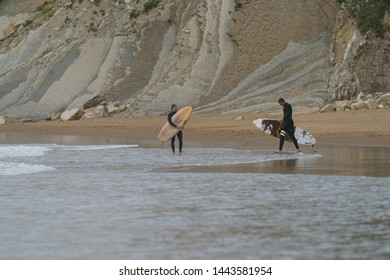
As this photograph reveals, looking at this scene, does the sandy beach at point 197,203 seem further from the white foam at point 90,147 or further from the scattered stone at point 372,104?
the scattered stone at point 372,104

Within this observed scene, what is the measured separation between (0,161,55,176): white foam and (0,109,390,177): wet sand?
2.95 metres

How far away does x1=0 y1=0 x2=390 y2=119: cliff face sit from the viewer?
4428 cm

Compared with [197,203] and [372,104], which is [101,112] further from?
[197,203]

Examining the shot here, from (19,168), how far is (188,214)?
28.0ft

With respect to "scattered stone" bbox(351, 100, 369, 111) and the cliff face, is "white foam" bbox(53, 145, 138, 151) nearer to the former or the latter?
"scattered stone" bbox(351, 100, 369, 111)

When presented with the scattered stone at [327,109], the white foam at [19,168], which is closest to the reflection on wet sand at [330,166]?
the white foam at [19,168]

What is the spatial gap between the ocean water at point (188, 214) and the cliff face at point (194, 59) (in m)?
24.3

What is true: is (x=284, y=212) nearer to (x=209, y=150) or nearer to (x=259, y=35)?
(x=209, y=150)

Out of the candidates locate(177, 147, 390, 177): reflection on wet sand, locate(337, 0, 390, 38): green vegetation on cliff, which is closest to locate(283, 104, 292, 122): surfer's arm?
locate(177, 147, 390, 177): reflection on wet sand

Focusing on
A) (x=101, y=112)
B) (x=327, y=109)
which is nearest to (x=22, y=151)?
(x=327, y=109)

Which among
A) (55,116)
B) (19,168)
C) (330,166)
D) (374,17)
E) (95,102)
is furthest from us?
(95,102)

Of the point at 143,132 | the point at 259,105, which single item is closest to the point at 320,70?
the point at 259,105

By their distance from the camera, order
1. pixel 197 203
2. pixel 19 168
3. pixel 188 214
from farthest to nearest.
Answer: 1. pixel 19 168
2. pixel 197 203
3. pixel 188 214

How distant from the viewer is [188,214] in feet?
40.5
